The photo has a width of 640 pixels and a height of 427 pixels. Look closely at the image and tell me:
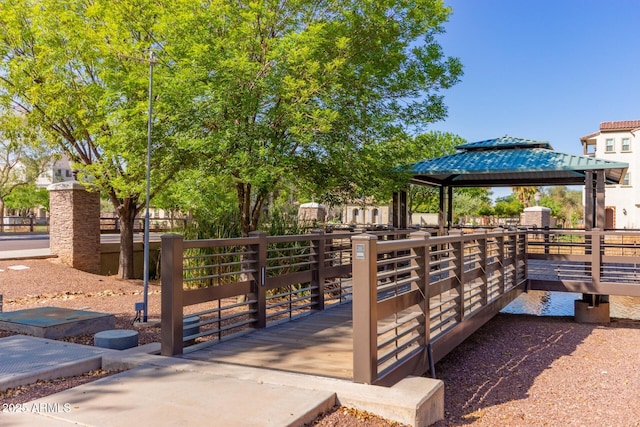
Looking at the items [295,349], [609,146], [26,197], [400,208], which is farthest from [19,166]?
[609,146]

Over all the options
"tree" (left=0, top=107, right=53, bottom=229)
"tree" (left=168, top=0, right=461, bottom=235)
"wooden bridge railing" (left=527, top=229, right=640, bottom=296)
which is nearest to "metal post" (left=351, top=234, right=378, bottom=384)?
"tree" (left=168, top=0, right=461, bottom=235)

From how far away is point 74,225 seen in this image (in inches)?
544

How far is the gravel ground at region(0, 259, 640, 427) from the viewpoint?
4992 mm

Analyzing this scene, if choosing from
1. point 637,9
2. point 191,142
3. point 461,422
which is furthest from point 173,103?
point 637,9

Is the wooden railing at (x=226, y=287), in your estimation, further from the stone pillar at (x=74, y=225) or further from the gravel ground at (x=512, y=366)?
the stone pillar at (x=74, y=225)

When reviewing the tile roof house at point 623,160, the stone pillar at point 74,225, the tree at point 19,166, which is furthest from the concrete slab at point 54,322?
the tile roof house at point 623,160

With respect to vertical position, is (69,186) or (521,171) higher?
(521,171)

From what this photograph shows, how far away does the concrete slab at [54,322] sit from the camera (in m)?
6.19

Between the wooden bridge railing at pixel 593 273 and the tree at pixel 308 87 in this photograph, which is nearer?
the tree at pixel 308 87

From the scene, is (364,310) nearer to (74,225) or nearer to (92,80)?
(92,80)

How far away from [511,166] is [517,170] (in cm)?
29

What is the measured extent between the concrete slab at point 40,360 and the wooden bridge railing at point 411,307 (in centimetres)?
240

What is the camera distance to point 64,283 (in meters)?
11.9

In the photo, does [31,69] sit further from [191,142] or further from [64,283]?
[191,142]
